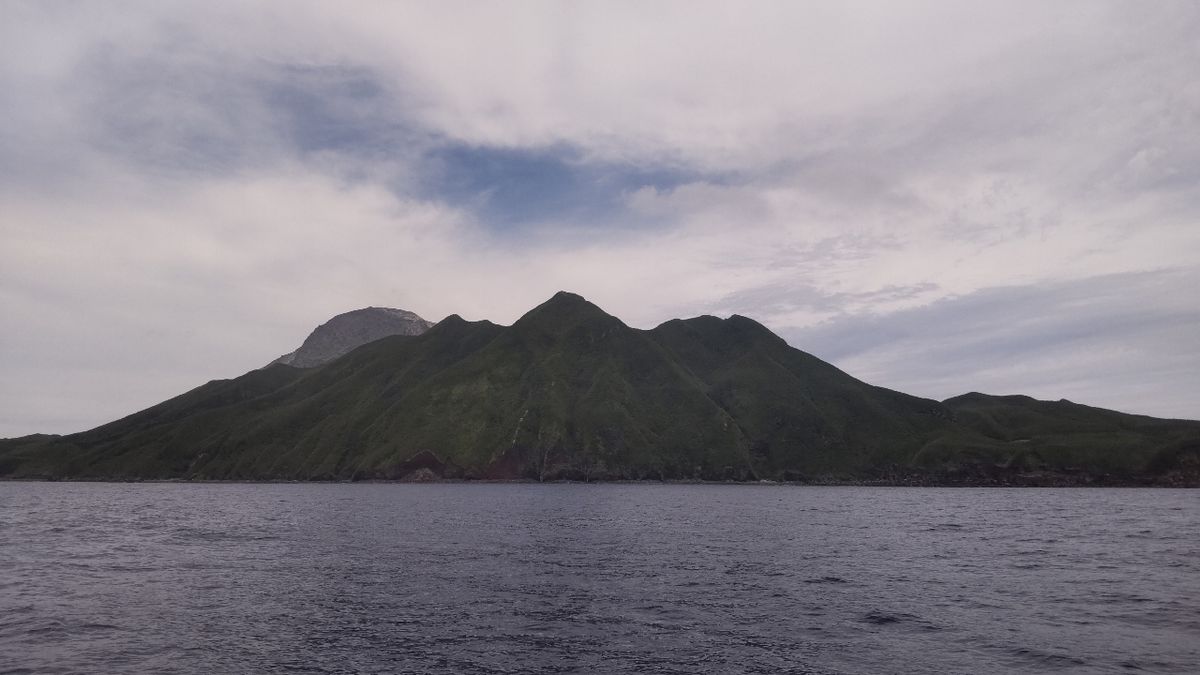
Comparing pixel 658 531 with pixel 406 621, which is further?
pixel 658 531

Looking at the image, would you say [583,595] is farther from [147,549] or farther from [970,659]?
[147,549]

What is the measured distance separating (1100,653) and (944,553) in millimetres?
39373

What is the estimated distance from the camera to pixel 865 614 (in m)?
41.8

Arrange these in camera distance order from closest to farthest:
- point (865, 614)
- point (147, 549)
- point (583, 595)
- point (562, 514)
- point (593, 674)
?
point (593, 674) < point (865, 614) < point (583, 595) < point (147, 549) < point (562, 514)

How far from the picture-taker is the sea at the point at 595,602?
1271 inches

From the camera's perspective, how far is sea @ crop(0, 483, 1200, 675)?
32.3m

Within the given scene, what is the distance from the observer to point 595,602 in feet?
147

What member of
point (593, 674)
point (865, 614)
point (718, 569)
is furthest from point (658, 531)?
point (593, 674)

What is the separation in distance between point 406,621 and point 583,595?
40.5 feet

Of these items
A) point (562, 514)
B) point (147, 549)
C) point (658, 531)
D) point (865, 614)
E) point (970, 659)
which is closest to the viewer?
point (970, 659)

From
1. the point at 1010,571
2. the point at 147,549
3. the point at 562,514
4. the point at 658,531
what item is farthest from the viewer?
the point at 562,514

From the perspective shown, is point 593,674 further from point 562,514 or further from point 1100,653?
point 562,514

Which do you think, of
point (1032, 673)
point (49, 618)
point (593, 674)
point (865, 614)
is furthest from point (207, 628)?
point (1032, 673)

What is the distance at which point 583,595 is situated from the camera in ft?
154
